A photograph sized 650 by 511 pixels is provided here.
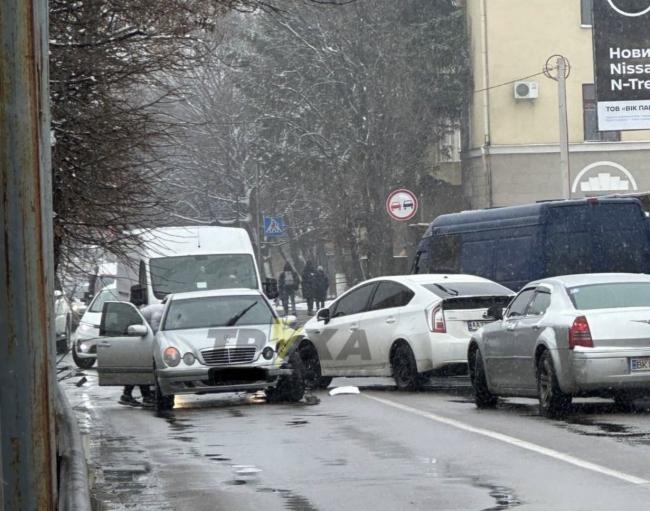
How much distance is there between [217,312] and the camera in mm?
19656

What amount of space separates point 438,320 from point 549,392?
161 inches

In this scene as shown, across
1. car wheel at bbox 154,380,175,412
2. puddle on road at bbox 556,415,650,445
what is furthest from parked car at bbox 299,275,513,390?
puddle on road at bbox 556,415,650,445

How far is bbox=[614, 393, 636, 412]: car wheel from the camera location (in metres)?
16.0

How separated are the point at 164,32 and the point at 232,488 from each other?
14.1ft

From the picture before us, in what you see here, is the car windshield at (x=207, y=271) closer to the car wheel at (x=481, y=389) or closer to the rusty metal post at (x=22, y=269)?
the car wheel at (x=481, y=389)

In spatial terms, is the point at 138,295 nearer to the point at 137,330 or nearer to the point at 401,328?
the point at 137,330

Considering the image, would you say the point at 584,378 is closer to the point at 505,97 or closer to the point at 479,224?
the point at 479,224

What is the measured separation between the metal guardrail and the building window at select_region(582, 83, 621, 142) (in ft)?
127

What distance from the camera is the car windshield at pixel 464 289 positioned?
1967cm

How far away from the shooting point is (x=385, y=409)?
55.9ft

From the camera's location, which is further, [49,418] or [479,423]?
[479,423]

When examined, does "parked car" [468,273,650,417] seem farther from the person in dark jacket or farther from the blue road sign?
the person in dark jacket

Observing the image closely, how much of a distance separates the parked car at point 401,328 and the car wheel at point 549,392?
11.6ft

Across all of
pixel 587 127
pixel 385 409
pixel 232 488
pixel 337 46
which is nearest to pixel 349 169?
pixel 337 46
